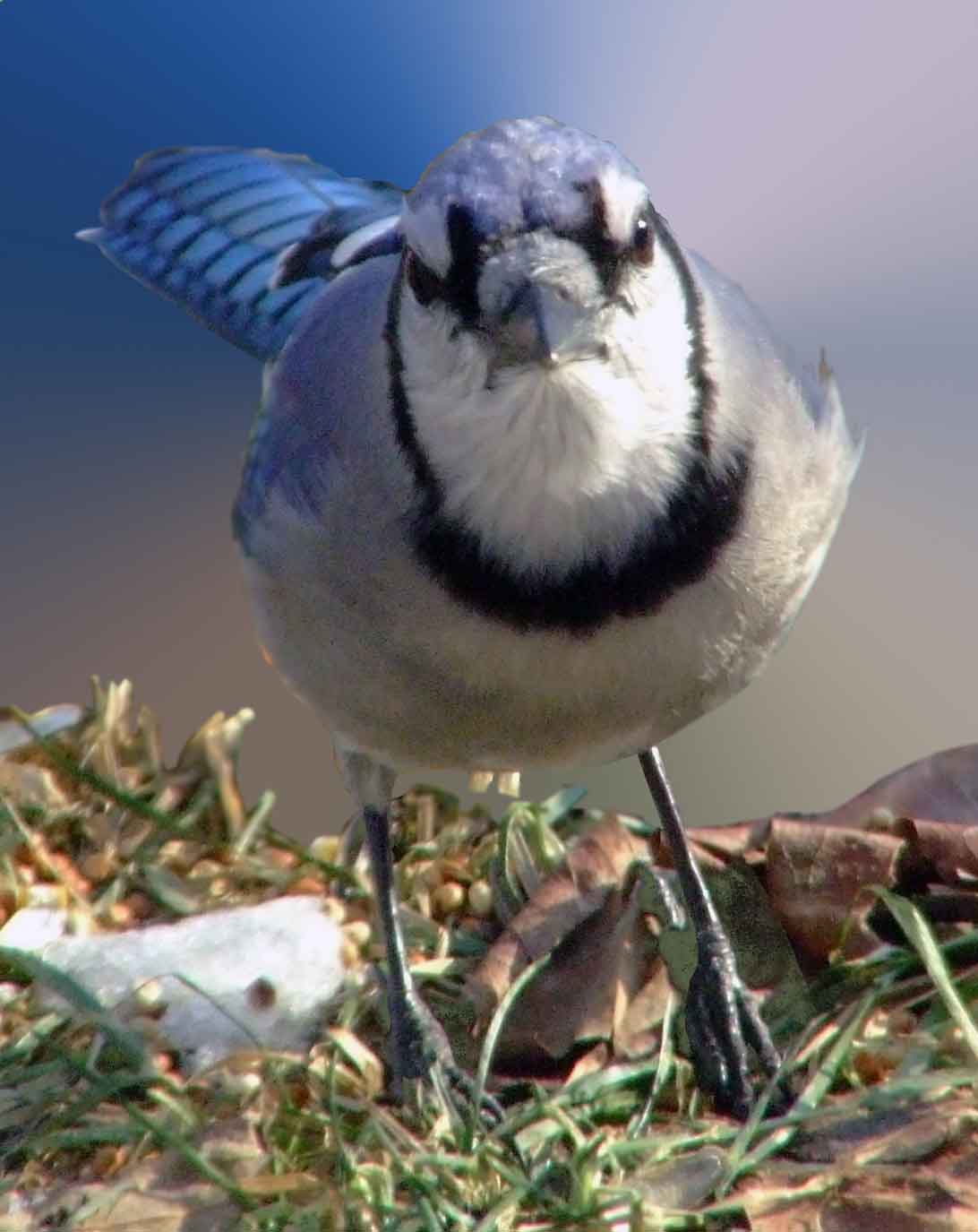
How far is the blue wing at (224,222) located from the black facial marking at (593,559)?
874 millimetres

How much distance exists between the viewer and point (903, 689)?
220 cm

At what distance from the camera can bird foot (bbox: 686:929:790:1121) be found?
1.72 meters

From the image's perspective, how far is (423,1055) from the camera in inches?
70.5

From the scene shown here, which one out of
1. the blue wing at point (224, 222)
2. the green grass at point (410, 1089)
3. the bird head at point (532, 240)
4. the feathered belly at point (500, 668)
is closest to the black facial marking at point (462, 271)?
the bird head at point (532, 240)

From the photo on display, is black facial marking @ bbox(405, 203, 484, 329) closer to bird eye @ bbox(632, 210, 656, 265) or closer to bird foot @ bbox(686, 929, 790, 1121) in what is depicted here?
bird eye @ bbox(632, 210, 656, 265)

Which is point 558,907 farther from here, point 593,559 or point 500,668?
point 593,559

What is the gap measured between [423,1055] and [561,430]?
2.53ft

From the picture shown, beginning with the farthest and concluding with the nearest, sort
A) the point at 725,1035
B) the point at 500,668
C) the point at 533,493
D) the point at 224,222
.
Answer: the point at 224,222 → the point at 725,1035 → the point at 500,668 → the point at 533,493

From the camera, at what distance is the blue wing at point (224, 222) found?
7.59 feet

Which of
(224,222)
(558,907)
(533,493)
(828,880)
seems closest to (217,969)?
(558,907)

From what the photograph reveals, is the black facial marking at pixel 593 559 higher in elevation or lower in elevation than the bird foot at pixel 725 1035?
higher

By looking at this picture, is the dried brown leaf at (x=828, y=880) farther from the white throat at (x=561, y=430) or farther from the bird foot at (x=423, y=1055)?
the white throat at (x=561, y=430)

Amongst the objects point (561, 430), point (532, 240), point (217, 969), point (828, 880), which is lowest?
point (217, 969)

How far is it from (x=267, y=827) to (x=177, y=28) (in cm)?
99
